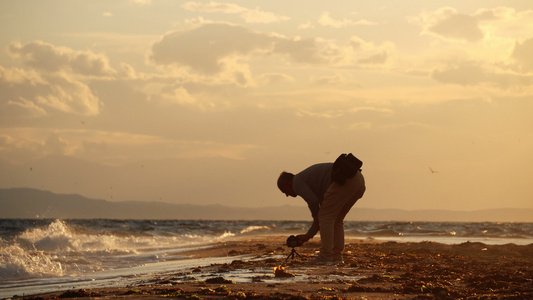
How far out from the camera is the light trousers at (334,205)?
985 centimetres

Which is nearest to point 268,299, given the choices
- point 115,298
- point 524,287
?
point 115,298

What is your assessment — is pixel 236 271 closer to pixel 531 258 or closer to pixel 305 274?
pixel 305 274

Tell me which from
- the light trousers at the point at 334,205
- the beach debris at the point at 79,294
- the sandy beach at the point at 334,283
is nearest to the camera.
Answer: the sandy beach at the point at 334,283

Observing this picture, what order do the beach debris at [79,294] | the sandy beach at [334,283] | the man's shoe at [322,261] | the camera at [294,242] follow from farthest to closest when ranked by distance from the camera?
1. the man's shoe at [322,261]
2. the camera at [294,242]
3. the beach debris at [79,294]
4. the sandy beach at [334,283]

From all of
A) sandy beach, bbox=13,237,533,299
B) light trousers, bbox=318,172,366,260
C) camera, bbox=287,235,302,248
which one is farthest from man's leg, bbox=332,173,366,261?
camera, bbox=287,235,302,248

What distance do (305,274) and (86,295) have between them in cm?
303

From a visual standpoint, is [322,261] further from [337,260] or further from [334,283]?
[334,283]

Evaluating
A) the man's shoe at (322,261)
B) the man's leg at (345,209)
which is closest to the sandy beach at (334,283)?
the man's shoe at (322,261)

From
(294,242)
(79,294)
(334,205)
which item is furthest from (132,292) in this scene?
(334,205)

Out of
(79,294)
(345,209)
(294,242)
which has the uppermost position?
(345,209)

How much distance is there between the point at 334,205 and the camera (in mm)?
9906

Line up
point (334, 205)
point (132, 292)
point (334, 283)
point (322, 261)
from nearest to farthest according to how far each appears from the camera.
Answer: point (132, 292) < point (334, 283) < point (334, 205) < point (322, 261)

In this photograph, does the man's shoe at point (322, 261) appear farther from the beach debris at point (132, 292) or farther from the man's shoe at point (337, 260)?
the beach debris at point (132, 292)

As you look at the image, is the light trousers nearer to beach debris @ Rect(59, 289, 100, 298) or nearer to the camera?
the camera
